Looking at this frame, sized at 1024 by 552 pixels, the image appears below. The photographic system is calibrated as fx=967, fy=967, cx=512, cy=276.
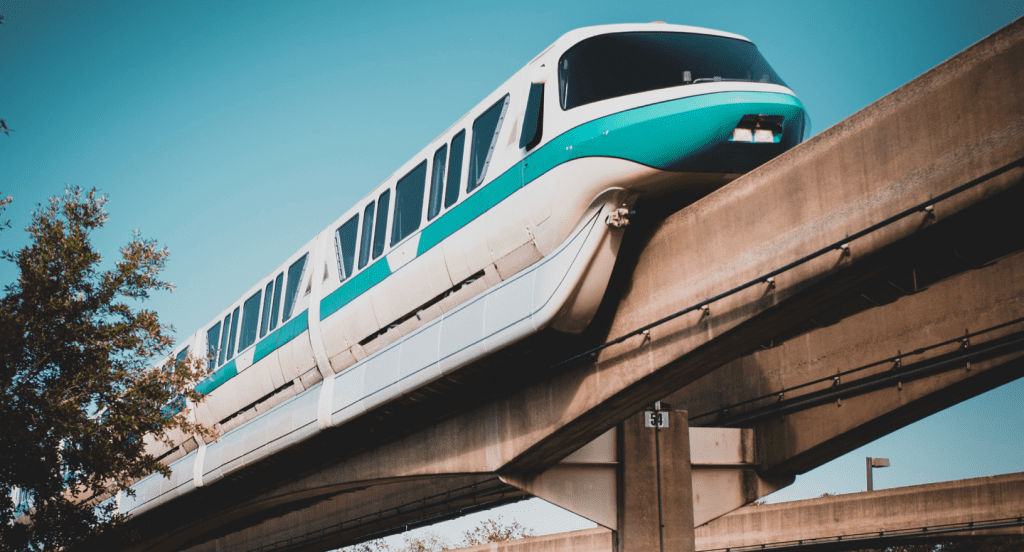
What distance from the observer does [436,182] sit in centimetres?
1568

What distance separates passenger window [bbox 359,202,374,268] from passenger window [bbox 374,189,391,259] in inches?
10.2

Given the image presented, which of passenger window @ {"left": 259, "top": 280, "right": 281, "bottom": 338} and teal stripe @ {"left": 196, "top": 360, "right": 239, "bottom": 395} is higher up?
passenger window @ {"left": 259, "top": 280, "right": 281, "bottom": 338}

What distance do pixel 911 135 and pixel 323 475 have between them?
16996 millimetres

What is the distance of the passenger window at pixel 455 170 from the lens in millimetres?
15000

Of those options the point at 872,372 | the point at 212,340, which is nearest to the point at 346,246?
the point at 212,340

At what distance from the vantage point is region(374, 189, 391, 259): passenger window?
56.9ft

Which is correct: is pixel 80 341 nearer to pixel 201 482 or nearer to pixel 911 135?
pixel 201 482

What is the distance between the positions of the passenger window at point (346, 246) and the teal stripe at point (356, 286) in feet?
1.04

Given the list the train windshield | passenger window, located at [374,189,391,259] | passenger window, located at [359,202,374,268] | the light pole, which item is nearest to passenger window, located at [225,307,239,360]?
passenger window, located at [359,202,374,268]

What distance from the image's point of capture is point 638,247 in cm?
1341

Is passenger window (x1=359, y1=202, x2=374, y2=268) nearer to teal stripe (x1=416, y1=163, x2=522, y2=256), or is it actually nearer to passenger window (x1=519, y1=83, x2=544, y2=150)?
teal stripe (x1=416, y1=163, x2=522, y2=256)

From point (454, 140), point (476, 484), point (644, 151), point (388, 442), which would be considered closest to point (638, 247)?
point (644, 151)

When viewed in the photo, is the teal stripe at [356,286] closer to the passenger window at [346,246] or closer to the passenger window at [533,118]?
the passenger window at [346,246]

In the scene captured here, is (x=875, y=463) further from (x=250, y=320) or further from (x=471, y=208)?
(x=471, y=208)
